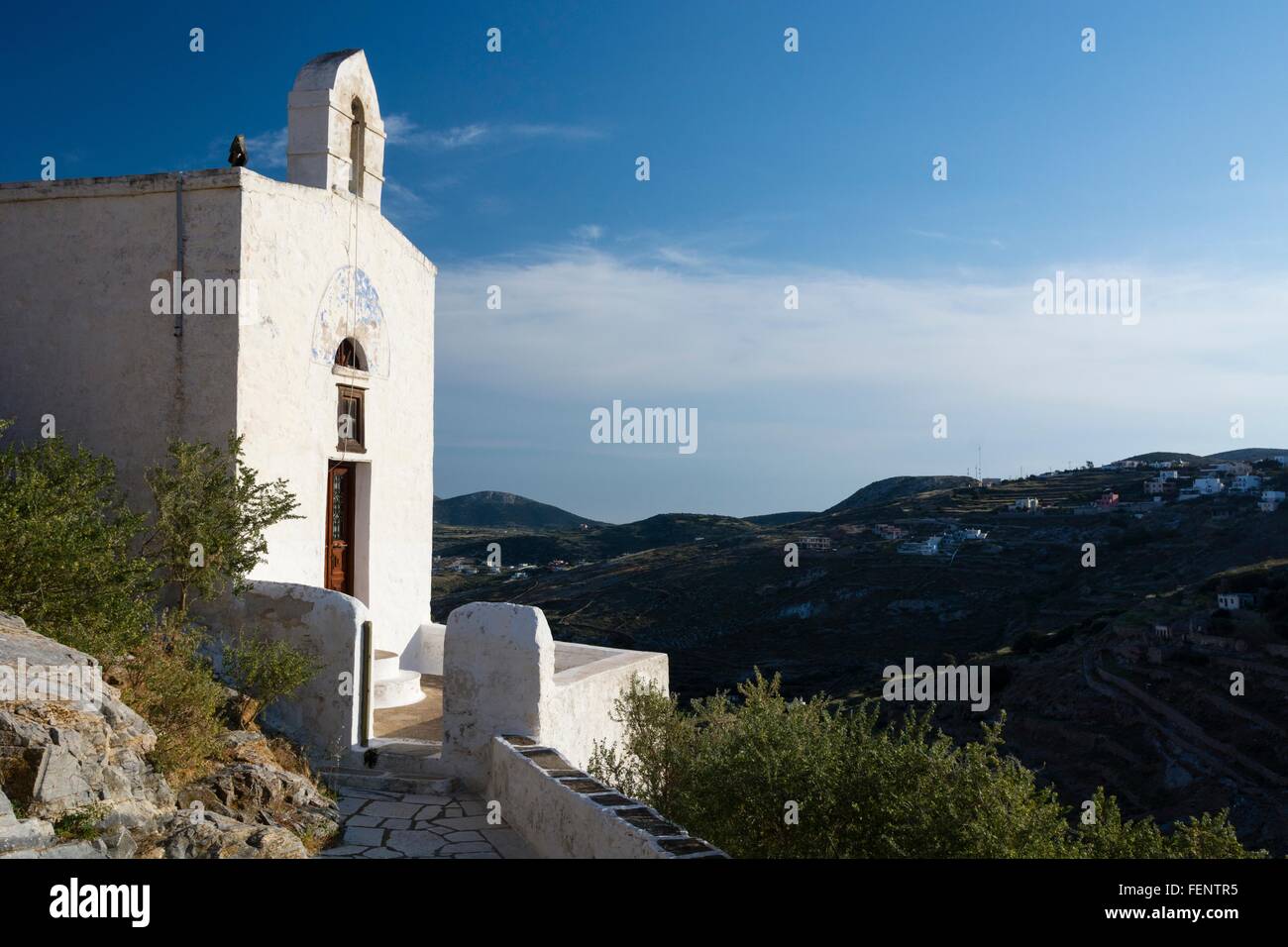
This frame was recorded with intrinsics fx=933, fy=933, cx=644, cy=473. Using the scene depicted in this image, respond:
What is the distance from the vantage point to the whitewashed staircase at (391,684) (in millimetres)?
8875

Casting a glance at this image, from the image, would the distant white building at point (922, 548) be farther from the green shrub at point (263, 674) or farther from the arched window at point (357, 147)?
the green shrub at point (263, 674)

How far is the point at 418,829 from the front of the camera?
596 centimetres

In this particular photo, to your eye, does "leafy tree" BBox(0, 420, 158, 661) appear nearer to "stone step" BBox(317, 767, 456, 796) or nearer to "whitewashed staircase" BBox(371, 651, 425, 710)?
"stone step" BBox(317, 767, 456, 796)

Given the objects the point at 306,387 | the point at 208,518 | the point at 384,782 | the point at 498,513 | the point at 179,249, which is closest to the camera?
the point at 384,782

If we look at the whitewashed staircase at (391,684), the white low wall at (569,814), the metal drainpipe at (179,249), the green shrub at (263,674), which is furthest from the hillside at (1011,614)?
the metal drainpipe at (179,249)

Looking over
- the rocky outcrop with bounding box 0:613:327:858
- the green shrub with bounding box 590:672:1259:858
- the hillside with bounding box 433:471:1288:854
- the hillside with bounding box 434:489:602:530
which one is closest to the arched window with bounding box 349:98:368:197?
the rocky outcrop with bounding box 0:613:327:858

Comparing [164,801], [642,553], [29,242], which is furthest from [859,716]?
[642,553]

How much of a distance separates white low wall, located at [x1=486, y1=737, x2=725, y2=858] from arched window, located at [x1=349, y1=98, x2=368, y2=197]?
21.5ft

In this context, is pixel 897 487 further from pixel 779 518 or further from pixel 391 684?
pixel 391 684

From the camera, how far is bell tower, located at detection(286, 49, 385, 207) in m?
9.75

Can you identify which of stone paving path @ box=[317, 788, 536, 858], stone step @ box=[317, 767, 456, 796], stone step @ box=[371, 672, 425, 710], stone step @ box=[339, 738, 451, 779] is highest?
stone step @ box=[371, 672, 425, 710]

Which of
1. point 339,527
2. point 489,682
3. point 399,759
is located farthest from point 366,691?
point 339,527

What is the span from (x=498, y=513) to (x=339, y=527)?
92.5 metres

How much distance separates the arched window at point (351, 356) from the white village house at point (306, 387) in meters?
0.02
